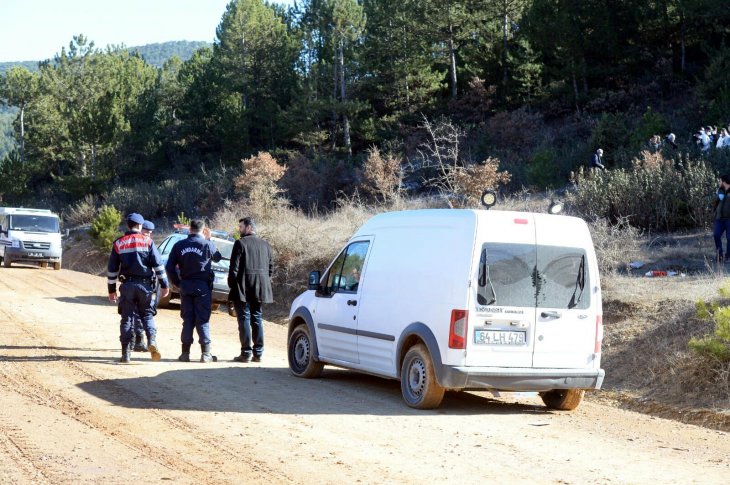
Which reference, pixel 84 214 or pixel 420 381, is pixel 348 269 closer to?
pixel 420 381

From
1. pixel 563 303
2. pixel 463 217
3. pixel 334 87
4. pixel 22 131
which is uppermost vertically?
pixel 334 87

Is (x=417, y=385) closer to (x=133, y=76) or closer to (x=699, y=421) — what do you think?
(x=699, y=421)

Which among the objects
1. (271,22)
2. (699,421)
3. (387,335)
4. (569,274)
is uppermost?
(271,22)

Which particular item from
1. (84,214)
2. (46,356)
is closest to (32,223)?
(46,356)

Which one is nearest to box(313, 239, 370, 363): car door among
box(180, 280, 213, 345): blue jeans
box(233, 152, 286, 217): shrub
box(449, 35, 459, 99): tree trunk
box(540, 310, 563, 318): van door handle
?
box(180, 280, 213, 345): blue jeans

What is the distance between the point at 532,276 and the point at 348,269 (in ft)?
8.74

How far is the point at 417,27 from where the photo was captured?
56.4m

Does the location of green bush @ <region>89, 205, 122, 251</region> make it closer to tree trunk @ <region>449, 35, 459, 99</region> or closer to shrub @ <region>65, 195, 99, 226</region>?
shrub @ <region>65, 195, 99, 226</region>

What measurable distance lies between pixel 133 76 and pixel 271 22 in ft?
71.9

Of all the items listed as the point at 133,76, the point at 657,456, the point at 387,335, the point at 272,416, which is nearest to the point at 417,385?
the point at 387,335

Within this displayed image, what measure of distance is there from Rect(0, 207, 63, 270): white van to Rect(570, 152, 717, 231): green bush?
19.2 metres

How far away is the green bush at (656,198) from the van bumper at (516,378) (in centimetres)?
1247

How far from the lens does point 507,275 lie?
31.8 feet

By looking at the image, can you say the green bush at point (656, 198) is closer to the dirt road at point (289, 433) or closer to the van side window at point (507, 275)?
the dirt road at point (289, 433)
